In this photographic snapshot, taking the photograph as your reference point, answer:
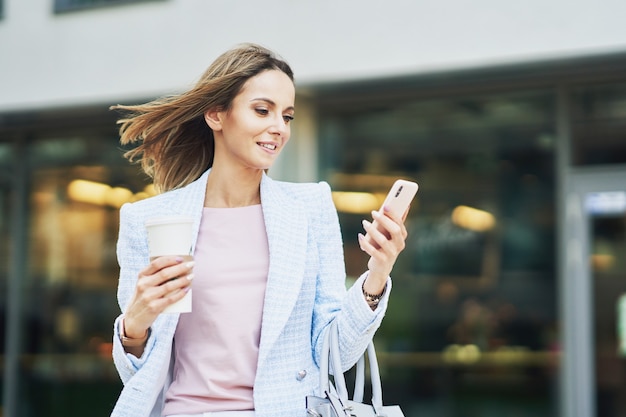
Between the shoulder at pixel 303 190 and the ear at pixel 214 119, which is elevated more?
the ear at pixel 214 119

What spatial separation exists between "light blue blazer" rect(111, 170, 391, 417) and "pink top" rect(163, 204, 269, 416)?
0.15ft

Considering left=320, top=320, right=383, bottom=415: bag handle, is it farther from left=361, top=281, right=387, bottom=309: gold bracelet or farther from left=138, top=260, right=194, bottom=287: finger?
left=138, top=260, right=194, bottom=287: finger

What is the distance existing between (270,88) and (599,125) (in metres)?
5.75

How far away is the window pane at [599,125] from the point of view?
7.76 m

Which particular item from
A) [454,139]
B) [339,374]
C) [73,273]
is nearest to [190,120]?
[339,374]

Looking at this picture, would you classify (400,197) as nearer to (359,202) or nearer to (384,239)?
(384,239)

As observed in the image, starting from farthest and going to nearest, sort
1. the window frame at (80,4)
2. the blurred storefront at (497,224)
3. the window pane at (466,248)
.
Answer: the window frame at (80,4)
the window pane at (466,248)
the blurred storefront at (497,224)

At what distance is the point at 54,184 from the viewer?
1059 cm

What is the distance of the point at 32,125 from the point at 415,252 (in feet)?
15.4

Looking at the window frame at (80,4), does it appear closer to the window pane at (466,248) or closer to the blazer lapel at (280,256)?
the window pane at (466,248)

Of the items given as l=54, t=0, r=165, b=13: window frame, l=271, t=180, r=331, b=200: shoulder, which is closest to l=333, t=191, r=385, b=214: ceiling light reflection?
l=54, t=0, r=165, b=13: window frame

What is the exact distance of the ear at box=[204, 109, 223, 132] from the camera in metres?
2.81

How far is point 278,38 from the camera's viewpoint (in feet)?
26.5

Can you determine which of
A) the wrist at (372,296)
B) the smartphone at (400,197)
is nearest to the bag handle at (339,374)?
the wrist at (372,296)
